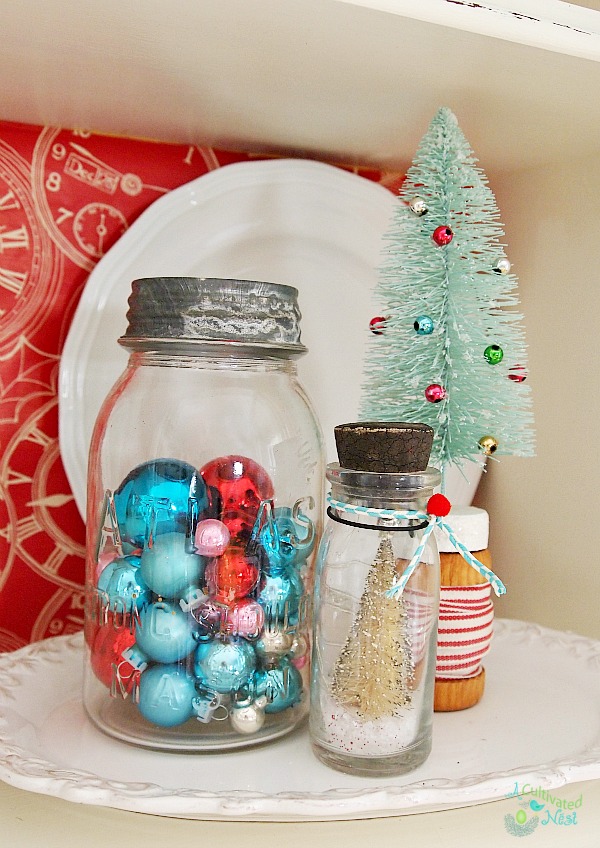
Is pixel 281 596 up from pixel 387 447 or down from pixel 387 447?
down

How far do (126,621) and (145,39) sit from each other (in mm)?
389

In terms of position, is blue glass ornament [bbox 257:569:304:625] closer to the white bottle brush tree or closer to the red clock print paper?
the white bottle brush tree

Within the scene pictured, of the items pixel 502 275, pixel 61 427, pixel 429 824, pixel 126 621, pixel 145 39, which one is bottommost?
pixel 429 824

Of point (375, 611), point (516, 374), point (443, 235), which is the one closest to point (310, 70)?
point (443, 235)

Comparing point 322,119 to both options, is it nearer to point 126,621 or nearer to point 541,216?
point 541,216

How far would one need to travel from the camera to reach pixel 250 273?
820 mm

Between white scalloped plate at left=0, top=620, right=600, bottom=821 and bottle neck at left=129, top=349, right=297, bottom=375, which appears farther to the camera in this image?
bottle neck at left=129, top=349, right=297, bottom=375

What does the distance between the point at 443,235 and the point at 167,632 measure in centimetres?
36

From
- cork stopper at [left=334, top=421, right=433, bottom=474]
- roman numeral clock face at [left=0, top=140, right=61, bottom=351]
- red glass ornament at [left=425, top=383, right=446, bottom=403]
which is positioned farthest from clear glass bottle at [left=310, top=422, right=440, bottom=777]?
roman numeral clock face at [left=0, top=140, right=61, bottom=351]

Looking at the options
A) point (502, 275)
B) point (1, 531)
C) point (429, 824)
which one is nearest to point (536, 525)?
point (502, 275)

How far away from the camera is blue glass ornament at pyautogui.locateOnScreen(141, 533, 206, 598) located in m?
0.54

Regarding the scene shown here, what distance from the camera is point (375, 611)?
53cm

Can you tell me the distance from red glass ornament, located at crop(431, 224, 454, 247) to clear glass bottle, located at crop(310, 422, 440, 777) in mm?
185

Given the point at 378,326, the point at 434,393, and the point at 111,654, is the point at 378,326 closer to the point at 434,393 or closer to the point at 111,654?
the point at 434,393
